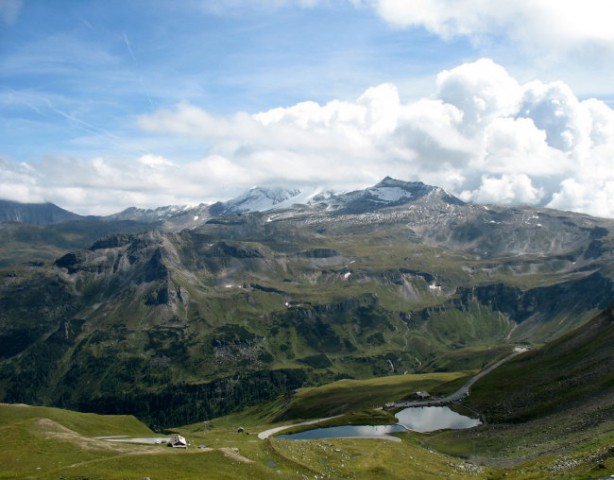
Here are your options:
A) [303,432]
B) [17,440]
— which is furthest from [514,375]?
[17,440]

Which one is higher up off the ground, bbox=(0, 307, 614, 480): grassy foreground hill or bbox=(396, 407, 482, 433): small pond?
bbox=(0, 307, 614, 480): grassy foreground hill

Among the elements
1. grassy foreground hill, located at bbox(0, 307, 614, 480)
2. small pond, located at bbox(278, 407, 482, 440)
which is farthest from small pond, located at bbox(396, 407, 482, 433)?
grassy foreground hill, located at bbox(0, 307, 614, 480)

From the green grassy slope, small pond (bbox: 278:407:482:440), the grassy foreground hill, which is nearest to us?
the grassy foreground hill

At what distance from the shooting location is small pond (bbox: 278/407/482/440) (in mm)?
160625

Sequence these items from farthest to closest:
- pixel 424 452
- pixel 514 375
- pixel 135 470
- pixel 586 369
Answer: pixel 514 375, pixel 586 369, pixel 424 452, pixel 135 470

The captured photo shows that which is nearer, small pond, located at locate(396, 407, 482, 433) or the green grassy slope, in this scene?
the green grassy slope

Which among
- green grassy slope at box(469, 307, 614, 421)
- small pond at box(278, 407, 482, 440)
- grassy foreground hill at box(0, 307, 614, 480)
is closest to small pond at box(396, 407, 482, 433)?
small pond at box(278, 407, 482, 440)

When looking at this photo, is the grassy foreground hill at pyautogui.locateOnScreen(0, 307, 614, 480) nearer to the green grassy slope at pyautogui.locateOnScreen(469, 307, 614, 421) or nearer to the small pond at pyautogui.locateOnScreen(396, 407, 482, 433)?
the green grassy slope at pyautogui.locateOnScreen(469, 307, 614, 421)

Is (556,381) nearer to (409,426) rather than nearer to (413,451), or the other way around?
(409,426)

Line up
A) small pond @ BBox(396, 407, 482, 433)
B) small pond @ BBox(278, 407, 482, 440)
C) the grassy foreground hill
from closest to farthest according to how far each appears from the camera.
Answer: the grassy foreground hill → small pond @ BBox(278, 407, 482, 440) → small pond @ BBox(396, 407, 482, 433)

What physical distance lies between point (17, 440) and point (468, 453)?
91056 millimetres

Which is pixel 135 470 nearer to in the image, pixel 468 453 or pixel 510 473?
pixel 510 473

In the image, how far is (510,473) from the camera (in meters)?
89.6

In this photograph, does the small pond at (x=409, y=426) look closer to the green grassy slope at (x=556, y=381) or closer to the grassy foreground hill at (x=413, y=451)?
the grassy foreground hill at (x=413, y=451)
